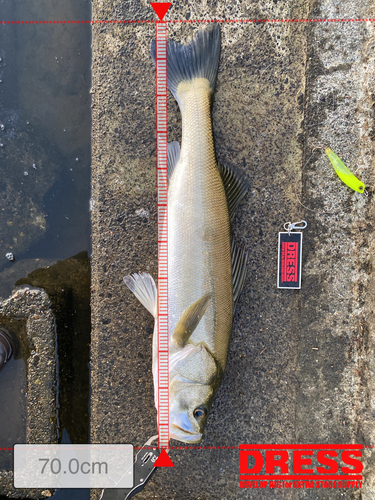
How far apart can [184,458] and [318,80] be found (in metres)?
3.00

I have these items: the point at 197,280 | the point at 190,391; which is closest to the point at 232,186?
the point at 197,280

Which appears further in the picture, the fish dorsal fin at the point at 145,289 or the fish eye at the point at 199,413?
the fish dorsal fin at the point at 145,289

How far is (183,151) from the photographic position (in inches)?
67.7

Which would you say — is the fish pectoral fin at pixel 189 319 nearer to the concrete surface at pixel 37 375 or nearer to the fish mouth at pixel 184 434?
the fish mouth at pixel 184 434

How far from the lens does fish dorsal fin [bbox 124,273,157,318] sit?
1.83m

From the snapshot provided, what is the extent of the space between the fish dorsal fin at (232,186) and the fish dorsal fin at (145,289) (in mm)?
699

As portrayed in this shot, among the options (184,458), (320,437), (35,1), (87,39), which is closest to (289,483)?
(320,437)

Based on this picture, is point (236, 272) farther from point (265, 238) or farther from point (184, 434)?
point (184, 434)

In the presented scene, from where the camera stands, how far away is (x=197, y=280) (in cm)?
163

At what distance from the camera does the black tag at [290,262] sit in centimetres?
204

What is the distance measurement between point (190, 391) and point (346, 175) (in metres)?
1.84

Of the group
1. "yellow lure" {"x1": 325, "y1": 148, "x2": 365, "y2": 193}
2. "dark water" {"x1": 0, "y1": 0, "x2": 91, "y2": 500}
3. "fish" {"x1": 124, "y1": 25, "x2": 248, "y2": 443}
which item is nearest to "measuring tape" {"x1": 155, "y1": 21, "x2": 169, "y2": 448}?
"fish" {"x1": 124, "y1": 25, "x2": 248, "y2": 443}

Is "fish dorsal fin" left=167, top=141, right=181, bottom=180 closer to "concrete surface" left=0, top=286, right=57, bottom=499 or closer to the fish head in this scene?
the fish head

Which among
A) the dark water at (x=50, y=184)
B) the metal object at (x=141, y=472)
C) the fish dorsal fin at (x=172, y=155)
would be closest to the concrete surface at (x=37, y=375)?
the dark water at (x=50, y=184)
